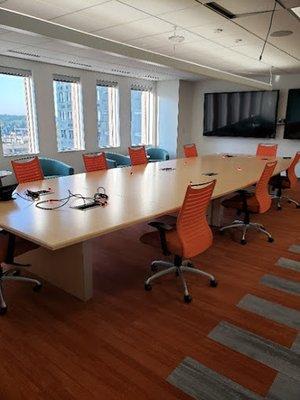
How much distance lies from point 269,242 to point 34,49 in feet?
15.3

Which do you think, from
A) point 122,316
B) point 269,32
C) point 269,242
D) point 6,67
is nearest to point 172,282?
point 122,316

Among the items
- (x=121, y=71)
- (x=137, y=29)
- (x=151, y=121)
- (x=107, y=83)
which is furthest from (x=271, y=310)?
(x=151, y=121)

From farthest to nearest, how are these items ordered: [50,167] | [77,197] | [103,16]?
[50,167], [103,16], [77,197]

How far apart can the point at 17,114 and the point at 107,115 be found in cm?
250

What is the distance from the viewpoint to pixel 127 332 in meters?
2.24

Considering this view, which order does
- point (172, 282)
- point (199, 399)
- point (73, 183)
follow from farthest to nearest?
1. point (73, 183)
2. point (172, 282)
3. point (199, 399)

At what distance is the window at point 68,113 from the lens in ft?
22.4

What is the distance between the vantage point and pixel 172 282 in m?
2.93

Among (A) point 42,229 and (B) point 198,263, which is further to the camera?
(B) point 198,263

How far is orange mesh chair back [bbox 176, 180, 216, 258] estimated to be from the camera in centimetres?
244

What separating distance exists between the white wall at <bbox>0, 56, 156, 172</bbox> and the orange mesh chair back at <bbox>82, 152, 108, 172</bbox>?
216 centimetres

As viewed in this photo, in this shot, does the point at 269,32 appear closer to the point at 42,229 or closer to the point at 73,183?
the point at 73,183

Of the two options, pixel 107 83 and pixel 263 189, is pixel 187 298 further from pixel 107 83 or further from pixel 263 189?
pixel 107 83

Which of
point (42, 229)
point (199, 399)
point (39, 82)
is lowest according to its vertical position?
point (199, 399)
